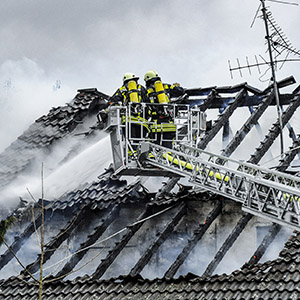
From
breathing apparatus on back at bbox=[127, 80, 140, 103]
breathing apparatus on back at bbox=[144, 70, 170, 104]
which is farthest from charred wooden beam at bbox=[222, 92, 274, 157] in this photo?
breathing apparatus on back at bbox=[127, 80, 140, 103]

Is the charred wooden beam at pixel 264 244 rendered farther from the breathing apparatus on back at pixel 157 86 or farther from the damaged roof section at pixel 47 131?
the damaged roof section at pixel 47 131

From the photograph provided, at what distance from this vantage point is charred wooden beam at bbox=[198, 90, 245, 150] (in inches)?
724

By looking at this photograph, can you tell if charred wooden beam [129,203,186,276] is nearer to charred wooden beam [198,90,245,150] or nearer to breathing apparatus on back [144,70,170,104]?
charred wooden beam [198,90,245,150]

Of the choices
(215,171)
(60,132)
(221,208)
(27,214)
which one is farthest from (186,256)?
(60,132)

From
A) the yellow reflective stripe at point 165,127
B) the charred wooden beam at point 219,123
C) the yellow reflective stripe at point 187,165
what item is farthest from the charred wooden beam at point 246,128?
the yellow reflective stripe at point 187,165

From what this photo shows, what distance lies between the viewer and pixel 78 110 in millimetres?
23359

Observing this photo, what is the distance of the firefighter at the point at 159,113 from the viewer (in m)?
15.9

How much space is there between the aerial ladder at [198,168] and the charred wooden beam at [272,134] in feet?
4.87

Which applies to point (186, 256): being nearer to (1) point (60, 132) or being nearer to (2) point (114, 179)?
(2) point (114, 179)

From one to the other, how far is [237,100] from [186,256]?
617cm

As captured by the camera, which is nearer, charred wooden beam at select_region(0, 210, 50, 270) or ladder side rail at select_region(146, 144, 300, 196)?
ladder side rail at select_region(146, 144, 300, 196)

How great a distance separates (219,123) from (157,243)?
4739 mm

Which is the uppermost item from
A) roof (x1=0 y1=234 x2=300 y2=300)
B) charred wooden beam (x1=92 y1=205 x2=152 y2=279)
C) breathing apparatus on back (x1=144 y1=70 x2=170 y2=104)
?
breathing apparatus on back (x1=144 y1=70 x2=170 y2=104)

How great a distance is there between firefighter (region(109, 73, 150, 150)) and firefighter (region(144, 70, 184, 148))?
202 mm
